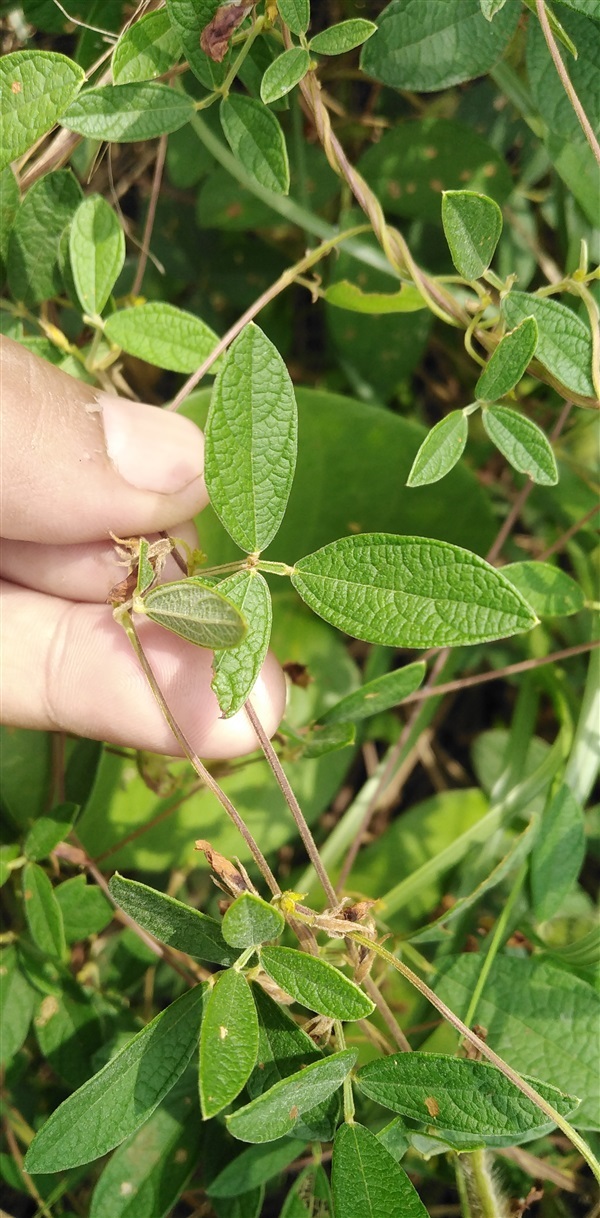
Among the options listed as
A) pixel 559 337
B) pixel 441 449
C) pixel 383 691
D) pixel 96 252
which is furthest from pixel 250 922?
pixel 96 252

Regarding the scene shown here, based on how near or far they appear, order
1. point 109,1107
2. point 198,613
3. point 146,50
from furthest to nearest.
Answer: point 146,50, point 109,1107, point 198,613

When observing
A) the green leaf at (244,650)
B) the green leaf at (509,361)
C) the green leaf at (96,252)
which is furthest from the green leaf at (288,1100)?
the green leaf at (96,252)

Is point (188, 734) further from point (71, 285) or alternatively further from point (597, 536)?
point (597, 536)

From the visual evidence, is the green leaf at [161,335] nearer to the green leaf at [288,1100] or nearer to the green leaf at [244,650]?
the green leaf at [244,650]

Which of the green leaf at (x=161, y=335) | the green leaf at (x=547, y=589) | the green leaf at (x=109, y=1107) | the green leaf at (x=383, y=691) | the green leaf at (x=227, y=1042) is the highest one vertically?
the green leaf at (x=161, y=335)

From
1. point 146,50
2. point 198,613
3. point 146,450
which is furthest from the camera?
point 146,450

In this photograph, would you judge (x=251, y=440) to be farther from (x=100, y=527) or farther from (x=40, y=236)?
(x=40, y=236)

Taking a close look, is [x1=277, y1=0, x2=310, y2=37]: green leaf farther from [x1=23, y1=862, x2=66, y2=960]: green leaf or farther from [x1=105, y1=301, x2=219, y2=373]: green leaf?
[x1=23, y1=862, x2=66, y2=960]: green leaf
